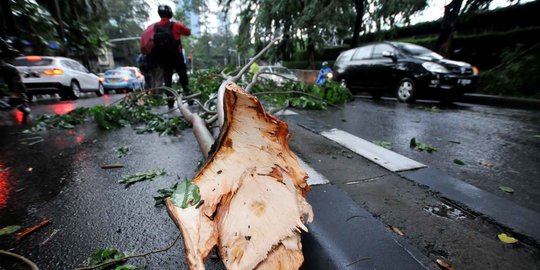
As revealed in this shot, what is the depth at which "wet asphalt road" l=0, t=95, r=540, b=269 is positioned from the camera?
1.42 metres

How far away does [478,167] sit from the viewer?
2.48 metres

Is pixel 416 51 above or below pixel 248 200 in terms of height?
above

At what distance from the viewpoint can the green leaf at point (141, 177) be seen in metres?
2.19

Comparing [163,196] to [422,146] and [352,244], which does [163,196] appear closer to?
[352,244]

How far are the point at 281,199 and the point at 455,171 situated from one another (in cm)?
199

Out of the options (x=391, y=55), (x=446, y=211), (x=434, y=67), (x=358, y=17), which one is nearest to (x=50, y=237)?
(x=446, y=211)

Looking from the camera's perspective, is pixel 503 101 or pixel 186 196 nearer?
pixel 186 196

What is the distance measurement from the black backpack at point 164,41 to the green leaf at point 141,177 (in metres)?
3.81

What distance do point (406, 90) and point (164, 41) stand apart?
620 cm

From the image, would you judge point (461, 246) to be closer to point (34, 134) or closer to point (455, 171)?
point (455, 171)

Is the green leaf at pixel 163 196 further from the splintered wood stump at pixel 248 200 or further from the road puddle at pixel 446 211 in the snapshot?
the road puddle at pixel 446 211

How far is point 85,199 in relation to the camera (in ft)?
6.23

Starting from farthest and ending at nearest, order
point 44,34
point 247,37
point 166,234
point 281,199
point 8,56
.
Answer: point 247,37 < point 44,34 < point 8,56 < point 166,234 < point 281,199

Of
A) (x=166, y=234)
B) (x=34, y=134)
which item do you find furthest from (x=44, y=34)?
(x=166, y=234)
